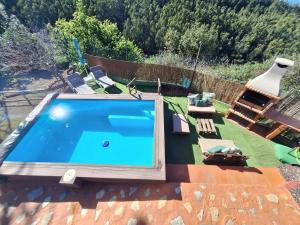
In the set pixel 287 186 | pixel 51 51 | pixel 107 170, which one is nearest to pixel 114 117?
pixel 107 170

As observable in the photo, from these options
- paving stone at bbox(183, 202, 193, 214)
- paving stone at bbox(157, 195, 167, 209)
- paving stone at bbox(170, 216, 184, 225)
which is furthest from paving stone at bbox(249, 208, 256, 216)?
paving stone at bbox(157, 195, 167, 209)

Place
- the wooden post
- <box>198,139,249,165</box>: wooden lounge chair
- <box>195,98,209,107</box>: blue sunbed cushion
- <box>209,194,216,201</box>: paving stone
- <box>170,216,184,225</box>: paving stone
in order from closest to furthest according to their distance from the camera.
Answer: <box>170,216,184,225</box>: paving stone → <box>209,194,216,201</box>: paving stone → <box>198,139,249,165</box>: wooden lounge chair → the wooden post → <box>195,98,209,107</box>: blue sunbed cushion

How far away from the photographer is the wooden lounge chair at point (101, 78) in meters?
10.3

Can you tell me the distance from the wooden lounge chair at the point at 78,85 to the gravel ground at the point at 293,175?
29.9ft

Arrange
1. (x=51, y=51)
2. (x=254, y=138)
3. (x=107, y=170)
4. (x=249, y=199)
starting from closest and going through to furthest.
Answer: (x=249, y=199) → (x=107, y=170) → (x=254, y=138) → (x=51, y=51)

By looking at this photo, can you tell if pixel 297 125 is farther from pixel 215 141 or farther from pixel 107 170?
pixel 107 170

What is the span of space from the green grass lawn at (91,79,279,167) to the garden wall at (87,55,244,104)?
1.01 metres

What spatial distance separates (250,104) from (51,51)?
42.1 ft

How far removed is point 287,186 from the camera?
557cm

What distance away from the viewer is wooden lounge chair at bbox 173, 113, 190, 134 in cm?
756

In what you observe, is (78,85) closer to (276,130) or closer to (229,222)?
(229,222)

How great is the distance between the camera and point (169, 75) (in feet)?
34.2

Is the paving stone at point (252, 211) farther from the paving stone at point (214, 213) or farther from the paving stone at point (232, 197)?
the paving stone at point (214, 213)

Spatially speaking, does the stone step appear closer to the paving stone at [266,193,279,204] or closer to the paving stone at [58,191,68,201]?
the paving stone at [266,193,279,204]
